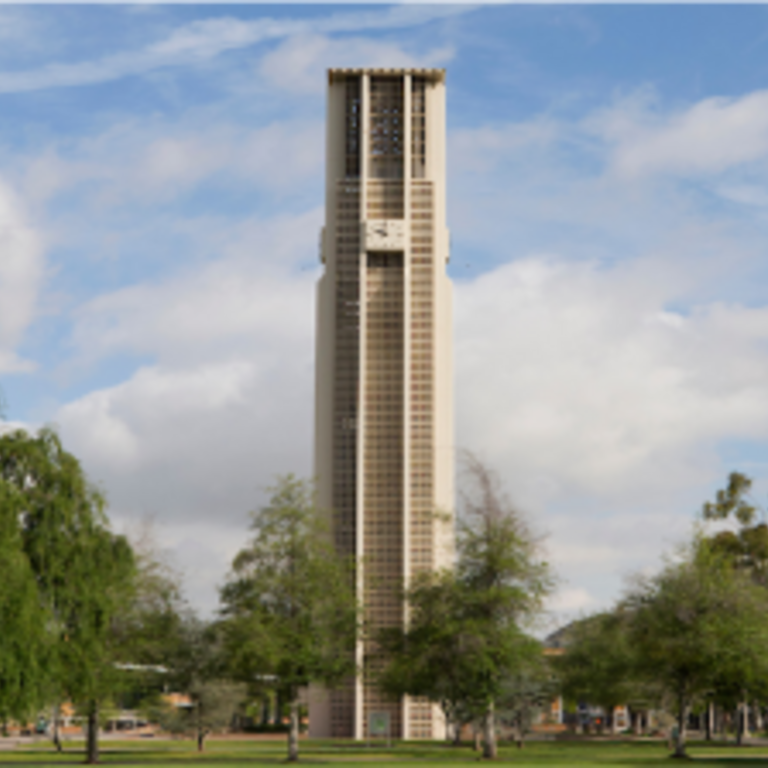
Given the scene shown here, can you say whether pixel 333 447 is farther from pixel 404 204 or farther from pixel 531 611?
pixel 531 611

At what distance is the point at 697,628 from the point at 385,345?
162 ft

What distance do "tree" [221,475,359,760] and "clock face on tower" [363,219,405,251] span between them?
1744 inches

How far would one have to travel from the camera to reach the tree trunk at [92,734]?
51.6 m

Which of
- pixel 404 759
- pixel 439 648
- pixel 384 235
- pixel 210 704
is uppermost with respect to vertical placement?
pixel 384 235

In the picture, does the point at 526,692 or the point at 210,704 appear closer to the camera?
the point at 526,692

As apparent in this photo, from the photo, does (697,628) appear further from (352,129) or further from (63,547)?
(352,129)

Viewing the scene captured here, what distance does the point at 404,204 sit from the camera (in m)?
101

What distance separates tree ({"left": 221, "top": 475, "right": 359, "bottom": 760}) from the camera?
185 ft

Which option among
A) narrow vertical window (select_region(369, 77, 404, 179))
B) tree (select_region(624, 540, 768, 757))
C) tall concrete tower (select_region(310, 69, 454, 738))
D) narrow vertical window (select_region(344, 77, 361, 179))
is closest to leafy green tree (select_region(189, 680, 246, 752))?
tall concrete tower (select_region(310, 69, 454, 738))

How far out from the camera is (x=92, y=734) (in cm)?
5200

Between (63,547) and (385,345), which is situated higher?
(385,345)

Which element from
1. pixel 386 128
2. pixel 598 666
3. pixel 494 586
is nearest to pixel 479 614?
pixel 494 586

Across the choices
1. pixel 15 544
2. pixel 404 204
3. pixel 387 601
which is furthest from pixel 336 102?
pixel 15 544

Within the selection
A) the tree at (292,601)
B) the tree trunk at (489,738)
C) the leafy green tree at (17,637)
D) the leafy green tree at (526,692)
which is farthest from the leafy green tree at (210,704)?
the leafy green tree at (17,637)
